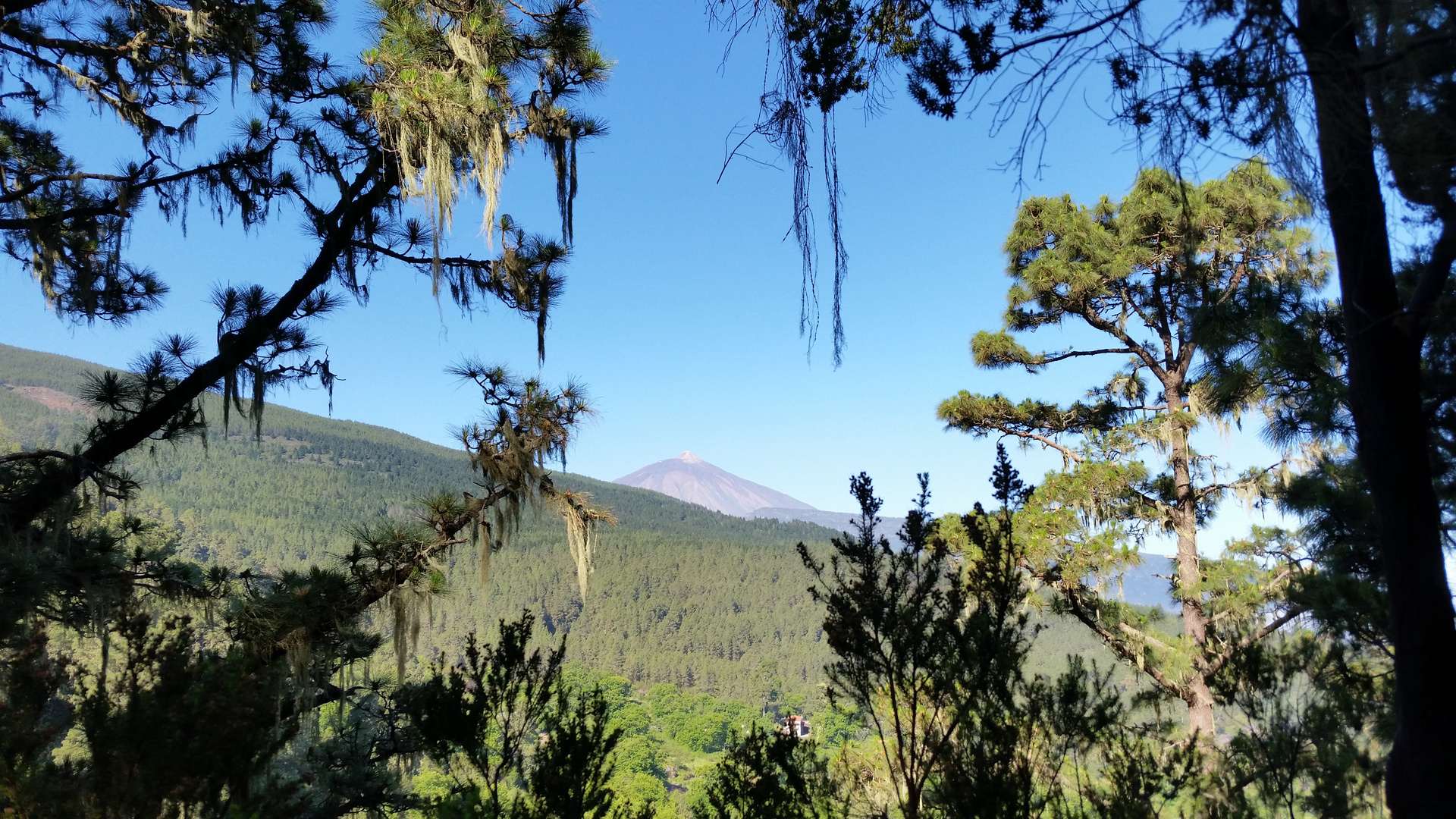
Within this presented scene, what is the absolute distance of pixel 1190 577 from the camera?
750cm

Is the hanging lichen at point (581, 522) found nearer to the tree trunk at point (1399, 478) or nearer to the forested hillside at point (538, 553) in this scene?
the tree trunk at point (1399, 478)

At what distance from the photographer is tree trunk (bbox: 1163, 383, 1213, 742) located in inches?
268

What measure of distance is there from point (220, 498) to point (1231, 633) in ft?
537

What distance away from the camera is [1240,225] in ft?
25.3

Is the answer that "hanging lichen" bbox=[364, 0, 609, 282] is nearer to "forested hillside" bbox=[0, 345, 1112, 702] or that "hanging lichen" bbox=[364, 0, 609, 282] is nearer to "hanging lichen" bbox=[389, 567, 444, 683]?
"hanging lichen" bbox=[389, 567, 444, 683]

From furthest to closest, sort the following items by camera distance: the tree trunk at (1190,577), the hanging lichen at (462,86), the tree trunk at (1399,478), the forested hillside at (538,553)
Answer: the forested hillside at (538,553), the tree trunk at (1190,577), the hanging lichen at (462,86), the tree trunk at (1399,478)

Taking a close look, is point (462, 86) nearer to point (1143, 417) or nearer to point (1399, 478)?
point (1399, 478)

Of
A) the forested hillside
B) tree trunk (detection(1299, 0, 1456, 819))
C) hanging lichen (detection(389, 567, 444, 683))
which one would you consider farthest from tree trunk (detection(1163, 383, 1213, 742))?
the forested hillside

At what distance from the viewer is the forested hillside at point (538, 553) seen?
3935 inches

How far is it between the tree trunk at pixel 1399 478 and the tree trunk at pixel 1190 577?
5479 millimetres

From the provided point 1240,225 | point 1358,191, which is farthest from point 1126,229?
point 1358,191

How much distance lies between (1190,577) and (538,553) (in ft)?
421

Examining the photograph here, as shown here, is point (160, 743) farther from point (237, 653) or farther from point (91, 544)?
point (91, 544)

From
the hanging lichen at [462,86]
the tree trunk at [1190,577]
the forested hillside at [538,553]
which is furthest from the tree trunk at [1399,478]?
the forested hillside at [538,553]
